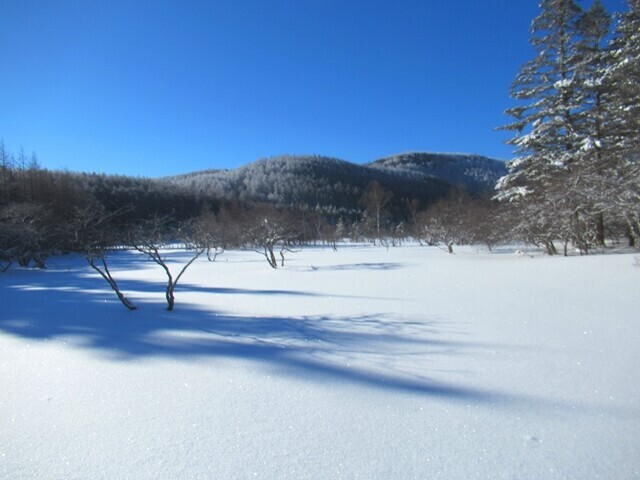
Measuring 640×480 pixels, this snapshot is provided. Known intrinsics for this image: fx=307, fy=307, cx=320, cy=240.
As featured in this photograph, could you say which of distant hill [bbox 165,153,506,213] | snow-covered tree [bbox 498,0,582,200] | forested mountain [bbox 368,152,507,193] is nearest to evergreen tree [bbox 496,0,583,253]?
snow-covered tree [bbox 498,0,582,200]

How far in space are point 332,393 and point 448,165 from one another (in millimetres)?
186207

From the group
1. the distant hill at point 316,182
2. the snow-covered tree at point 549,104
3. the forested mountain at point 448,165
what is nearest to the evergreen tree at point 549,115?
the snow-covered tree at point 549,104

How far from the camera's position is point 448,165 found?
169875 millimetres

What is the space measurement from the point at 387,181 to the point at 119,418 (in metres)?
124

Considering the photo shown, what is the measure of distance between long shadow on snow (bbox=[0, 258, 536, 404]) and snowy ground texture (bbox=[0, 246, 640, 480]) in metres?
0.03

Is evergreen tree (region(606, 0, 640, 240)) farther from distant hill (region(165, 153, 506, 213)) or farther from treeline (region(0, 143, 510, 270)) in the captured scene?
distant hill (region(165, 153, 506, 213))

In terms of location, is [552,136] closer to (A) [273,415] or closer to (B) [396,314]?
(B) [396,314]

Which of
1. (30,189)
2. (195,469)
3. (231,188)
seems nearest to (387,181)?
(231,188)

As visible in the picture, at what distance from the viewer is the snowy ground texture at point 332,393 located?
215cm

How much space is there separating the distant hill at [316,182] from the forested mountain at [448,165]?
97cm

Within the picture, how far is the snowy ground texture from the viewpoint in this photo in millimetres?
2148

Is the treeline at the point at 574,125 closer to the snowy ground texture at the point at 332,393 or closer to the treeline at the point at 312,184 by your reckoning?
the snowy ground texture at the point at 332,393

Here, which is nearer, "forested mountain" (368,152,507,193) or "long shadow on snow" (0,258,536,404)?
"long shadow on snow" (0,258,536,404)

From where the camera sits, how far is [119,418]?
2701 millimetres
